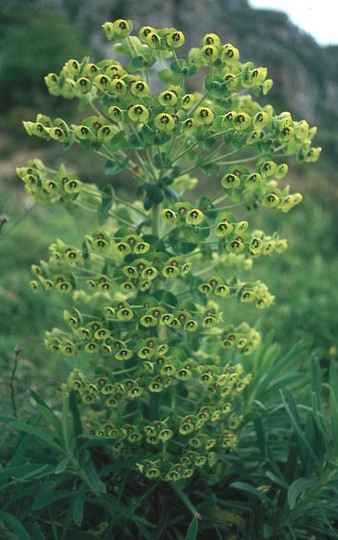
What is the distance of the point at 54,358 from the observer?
8.18ft

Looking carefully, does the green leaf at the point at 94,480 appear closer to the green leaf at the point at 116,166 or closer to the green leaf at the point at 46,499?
the green leaf at the point at 46,499

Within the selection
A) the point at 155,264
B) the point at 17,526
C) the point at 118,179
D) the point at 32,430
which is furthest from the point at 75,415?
the point at 118,179

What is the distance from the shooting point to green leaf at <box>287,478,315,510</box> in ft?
3.77

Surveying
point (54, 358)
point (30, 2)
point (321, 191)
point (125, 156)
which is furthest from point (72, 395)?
point (30, 2)

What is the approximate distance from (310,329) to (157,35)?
2.10 m

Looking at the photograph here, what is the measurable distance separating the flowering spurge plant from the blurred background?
35 centimetres

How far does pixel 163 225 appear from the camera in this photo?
140cm

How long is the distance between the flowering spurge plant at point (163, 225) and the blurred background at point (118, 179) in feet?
1.16

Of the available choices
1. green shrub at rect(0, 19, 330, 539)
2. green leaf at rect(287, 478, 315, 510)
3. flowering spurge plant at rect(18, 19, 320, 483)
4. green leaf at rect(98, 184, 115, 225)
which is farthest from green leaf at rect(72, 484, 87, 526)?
green leaf at rect(98, 184, 115, 225)

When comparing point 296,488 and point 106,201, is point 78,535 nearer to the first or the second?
point 296,488

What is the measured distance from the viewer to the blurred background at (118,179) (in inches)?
115

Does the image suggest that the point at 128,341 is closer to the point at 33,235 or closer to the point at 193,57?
the point at 193,57

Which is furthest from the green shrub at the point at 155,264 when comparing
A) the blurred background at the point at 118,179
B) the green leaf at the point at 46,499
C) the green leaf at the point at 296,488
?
the blurred background at the point at 118,179

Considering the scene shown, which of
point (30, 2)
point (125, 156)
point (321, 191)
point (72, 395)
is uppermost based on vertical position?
point (30, 2)
